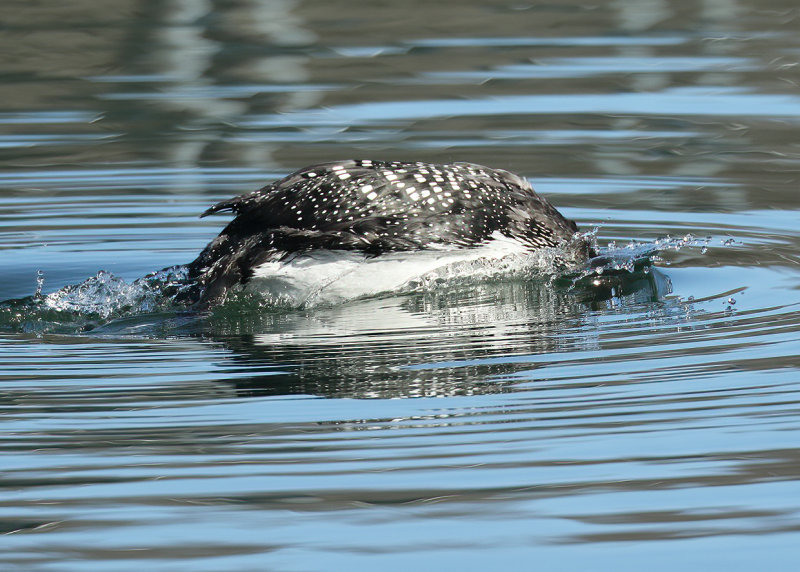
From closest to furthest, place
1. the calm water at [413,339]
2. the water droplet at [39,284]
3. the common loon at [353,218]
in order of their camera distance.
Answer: the calm water at [413,339], the common loon at [353,218], the water droplet at [39,284]

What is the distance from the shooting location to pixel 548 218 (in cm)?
770

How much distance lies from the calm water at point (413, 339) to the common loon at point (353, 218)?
0.89ft

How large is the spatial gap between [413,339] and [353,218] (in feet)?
2.72

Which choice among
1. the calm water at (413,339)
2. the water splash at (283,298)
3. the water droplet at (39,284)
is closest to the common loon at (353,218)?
the water splash at (283,298)

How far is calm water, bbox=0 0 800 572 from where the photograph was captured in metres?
4.34

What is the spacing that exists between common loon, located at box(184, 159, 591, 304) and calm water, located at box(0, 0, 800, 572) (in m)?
0.27

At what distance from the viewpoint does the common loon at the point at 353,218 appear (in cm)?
707

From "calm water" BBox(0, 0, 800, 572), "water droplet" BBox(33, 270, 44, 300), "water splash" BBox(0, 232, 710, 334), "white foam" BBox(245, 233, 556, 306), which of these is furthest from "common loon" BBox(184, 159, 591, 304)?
"water droplet" BBox(33, 270, 44, 300)

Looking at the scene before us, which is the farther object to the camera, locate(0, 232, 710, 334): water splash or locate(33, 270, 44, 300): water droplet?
locate(33, 270, 44, 300): water droplet

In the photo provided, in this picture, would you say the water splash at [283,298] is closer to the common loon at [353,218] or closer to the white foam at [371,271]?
the white foam at [371,271]

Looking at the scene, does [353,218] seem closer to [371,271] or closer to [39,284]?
[371,271]

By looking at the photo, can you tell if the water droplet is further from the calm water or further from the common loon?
the common loon

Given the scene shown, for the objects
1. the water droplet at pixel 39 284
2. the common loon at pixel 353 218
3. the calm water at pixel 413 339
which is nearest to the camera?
the calm water at pixel 413 339

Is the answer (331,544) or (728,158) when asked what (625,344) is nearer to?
(331,544)
